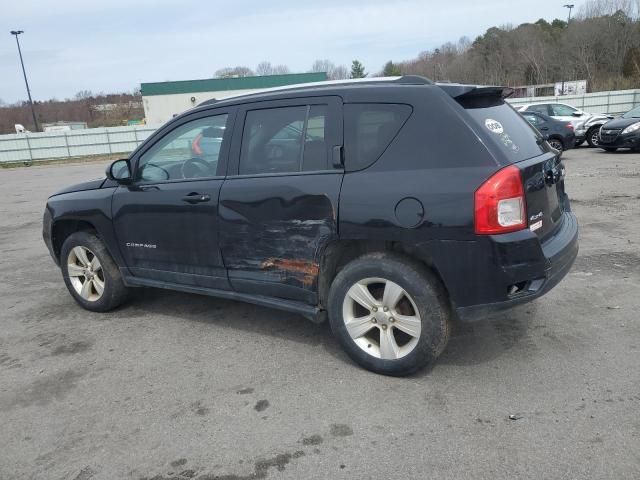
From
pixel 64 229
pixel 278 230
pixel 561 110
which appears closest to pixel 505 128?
pixel 278 230

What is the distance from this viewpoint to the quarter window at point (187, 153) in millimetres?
4082

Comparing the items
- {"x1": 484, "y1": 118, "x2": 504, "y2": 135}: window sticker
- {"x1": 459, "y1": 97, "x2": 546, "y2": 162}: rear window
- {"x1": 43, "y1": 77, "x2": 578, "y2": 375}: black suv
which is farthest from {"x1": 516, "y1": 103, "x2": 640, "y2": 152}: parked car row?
{"x1": 43, "y1": 77, "x2": 578, "y2": 375}: black suv

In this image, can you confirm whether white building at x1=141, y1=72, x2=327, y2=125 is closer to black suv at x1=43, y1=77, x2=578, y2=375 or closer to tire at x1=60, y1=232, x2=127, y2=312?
tire at x1=60, y1=232, x2=127, y2=312

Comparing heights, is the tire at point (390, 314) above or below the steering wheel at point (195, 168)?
below

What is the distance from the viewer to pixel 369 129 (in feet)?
11.1

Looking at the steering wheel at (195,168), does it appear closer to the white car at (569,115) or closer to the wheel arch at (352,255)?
the wheel arch at (352,255)

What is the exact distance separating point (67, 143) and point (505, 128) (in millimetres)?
34095

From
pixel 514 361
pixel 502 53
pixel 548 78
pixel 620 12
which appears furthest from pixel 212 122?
pixel 502 53

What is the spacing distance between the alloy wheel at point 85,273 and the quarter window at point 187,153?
106 centimetres

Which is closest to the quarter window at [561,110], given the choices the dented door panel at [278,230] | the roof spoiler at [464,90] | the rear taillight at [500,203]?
the roof spoiler at [464,90]

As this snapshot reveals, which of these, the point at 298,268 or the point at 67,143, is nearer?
the point at 298,268

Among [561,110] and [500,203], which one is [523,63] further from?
[500,203]

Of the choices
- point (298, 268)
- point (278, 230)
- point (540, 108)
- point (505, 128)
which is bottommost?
point (298, 268)

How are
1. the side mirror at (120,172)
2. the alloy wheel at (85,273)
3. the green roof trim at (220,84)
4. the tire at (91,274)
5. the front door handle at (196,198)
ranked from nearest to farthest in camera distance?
the front door handle at (196,198) < the side mirror at (120,172) < the tire at (91,274) < the alloy wheel at (85,273) < the green roof trim at (220,84)
